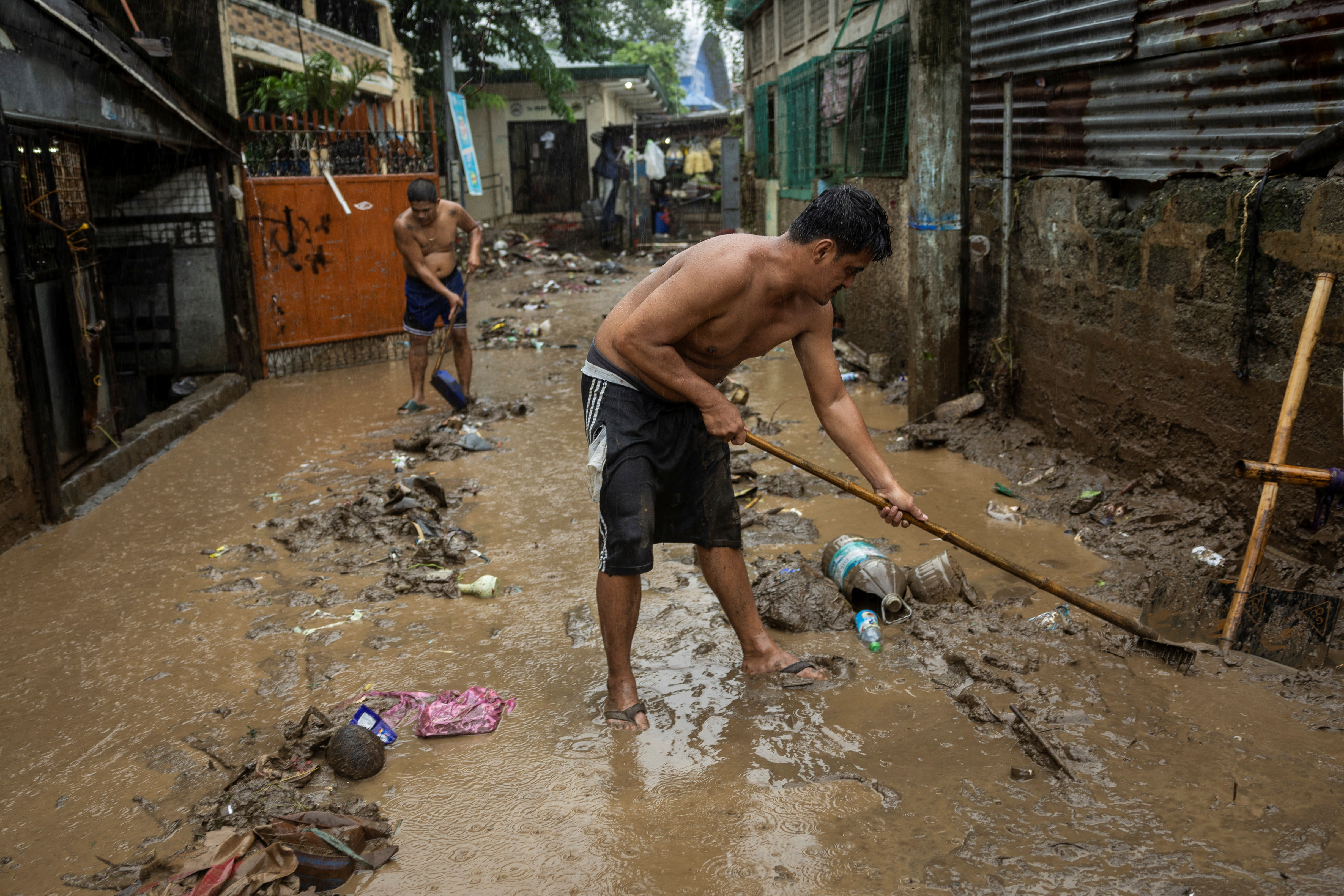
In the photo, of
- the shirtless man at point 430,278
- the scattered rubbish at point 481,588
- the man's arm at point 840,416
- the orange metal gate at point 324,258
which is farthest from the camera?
the orange metal gate at point 324,258

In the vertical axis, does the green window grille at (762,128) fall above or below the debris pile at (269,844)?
above

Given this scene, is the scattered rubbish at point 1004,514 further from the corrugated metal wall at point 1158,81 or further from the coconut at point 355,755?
the coconut at point 355,755

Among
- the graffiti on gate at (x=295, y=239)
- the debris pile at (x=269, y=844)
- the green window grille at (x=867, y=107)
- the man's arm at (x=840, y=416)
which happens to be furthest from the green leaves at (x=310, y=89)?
the debris pile at (x=269, y=844)

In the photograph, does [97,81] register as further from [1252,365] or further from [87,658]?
[1252,365]

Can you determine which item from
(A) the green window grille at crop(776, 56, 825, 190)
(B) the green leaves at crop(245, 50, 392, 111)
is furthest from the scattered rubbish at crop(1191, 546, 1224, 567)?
(B) the green leaves at crop(245, 50, 392, 111)

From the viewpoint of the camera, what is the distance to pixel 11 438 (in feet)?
16.4

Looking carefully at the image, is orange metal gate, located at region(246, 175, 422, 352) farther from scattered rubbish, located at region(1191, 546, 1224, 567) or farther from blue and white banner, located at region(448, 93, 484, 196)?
scattered rubbish, located at region(1191, 546, 1224, 567)

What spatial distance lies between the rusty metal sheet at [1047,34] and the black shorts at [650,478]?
3302mm

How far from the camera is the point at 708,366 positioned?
10.6ft

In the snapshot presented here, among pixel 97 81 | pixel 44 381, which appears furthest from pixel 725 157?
pixel 44 381

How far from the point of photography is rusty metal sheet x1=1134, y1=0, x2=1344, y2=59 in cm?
366

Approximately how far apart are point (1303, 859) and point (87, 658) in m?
4.05

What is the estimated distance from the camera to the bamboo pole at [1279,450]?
3.43 m

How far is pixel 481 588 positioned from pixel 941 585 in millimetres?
1947
